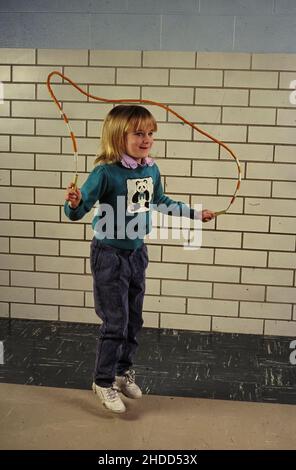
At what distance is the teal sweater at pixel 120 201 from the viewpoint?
284 centimetres

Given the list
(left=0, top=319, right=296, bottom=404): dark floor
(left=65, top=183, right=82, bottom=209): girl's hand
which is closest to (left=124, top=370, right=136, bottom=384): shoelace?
(left=0, top=319, right=296, bottom=404): dark floor

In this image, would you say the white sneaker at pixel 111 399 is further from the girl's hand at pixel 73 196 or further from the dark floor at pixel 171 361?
the girl's hand at pixel 73 196

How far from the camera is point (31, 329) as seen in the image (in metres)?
4.11

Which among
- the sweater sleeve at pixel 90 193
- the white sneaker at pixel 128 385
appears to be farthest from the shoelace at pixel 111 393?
the sweater sleeve at pixel 90 193

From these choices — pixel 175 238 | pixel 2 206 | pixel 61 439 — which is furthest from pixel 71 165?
pixel 61 439

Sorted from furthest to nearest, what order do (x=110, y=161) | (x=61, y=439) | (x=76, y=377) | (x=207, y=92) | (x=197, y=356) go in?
1. (x=207, y=92)
2. (x=197, y=356)
3. (x=76, y=377)
4. (x=110, y=161)
5. (x=61, y=439)

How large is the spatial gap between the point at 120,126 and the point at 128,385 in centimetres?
117

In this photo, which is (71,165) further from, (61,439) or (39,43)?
(61,439)

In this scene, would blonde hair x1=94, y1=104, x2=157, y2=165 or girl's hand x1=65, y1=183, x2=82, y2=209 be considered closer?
girl's hand x1=65, y1=183, x2=82, y2=209

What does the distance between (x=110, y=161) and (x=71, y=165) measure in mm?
1287

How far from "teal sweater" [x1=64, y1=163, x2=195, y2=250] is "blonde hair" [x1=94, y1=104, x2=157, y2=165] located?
0.18 ft

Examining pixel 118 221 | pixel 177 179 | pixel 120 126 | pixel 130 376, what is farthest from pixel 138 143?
pixel 177 179

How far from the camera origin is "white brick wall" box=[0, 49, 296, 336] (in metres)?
3.96

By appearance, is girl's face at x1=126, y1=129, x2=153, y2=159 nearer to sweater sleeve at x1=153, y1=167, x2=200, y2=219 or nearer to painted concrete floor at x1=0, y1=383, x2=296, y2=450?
sweater sleeve at x1=153, y1=167, x2=200, y2=219
